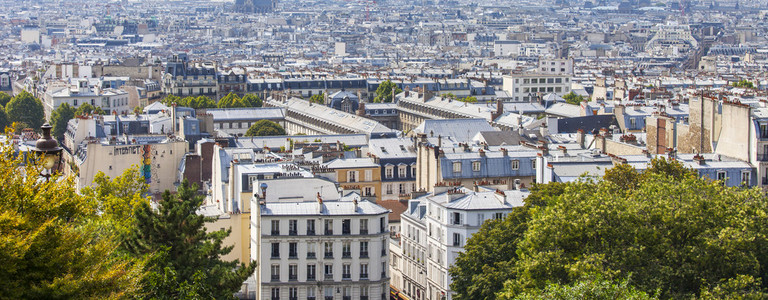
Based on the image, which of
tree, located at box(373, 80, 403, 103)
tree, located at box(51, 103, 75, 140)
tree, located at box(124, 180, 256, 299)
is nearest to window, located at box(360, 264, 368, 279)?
tree, located at box(124, 180, 256, 299)

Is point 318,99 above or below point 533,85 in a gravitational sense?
below

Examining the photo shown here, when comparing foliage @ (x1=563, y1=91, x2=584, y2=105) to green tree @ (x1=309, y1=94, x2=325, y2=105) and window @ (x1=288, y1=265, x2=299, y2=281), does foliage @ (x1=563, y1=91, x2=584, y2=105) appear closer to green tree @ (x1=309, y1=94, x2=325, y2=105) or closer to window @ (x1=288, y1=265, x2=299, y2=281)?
green tree @ (x1=309, y1=94, x2=325, y2=105)

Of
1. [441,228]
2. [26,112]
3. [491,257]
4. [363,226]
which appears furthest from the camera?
[26,112]

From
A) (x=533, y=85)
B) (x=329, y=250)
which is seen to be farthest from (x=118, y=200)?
(x=533, y=85)

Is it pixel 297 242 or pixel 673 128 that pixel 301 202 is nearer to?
pixel 297 242

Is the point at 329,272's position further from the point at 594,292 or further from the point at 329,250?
the point at 594,292

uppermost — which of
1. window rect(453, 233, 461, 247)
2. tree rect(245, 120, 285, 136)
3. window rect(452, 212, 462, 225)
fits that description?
window rect(452, 212, 462, 225)
